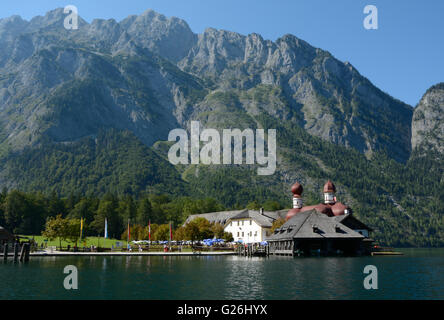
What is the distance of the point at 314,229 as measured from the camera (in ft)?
343

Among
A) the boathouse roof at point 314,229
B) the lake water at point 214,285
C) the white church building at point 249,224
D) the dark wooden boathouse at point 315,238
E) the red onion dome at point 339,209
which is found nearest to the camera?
the lake water at point 214,285

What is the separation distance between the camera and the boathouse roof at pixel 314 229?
10338 cm

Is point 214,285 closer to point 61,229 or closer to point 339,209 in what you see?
point 61,229

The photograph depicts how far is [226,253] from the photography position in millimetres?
109500

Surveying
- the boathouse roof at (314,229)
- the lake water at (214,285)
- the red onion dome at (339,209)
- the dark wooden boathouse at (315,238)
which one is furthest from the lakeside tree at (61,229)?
the red onion dome at (339,209)

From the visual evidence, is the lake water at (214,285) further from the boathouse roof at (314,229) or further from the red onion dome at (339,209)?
the red onion dome at (339,209)

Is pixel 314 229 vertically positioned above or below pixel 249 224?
below

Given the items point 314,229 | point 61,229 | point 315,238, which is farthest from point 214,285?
point 61,229

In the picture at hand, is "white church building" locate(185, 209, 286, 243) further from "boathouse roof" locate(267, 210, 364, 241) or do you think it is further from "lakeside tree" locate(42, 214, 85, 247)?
"lakeside tree" locate(42, 214, 85, 247)

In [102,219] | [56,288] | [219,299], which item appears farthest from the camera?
[102,219]

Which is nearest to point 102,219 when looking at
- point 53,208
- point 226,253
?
point 53,208

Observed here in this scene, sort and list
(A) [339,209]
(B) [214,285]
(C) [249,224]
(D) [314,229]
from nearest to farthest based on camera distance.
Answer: (B) [214,285], (D) [314,229], (A) [339,209], (C) [249,224]
